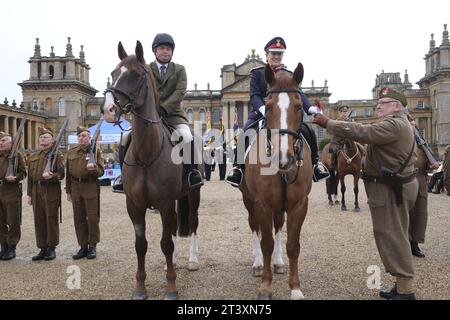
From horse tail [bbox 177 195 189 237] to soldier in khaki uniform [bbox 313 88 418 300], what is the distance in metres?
3.21

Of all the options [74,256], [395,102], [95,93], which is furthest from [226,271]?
[95,93]

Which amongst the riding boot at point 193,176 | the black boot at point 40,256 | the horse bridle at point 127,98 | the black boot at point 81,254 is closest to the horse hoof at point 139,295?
the riding boot at point 193,176

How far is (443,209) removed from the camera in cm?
1378

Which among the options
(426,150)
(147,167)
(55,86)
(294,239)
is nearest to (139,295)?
(147,167)

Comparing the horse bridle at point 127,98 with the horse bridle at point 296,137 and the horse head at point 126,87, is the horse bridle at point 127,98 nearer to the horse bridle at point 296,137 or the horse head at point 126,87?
the horse head at point 126,87

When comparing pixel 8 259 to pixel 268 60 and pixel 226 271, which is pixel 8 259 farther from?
pixel 268 60

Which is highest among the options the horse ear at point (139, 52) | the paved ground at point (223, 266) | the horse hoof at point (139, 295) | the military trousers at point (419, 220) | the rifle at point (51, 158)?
the horse ear at point (139, 52)

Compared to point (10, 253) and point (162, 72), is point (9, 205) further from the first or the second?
point (162, 72)

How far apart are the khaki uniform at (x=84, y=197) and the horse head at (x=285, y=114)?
15.1 ft

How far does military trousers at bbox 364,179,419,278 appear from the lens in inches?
198

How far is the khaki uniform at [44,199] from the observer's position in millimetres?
8156

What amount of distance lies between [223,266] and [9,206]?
4.32 metres

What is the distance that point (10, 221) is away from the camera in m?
8.27

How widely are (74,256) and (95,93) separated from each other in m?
83.4
